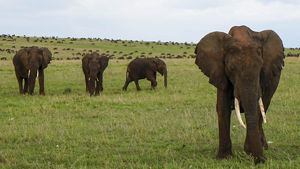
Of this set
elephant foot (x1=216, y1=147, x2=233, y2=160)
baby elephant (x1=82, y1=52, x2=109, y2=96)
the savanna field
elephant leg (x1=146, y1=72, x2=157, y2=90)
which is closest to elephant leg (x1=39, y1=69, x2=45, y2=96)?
the savanna field

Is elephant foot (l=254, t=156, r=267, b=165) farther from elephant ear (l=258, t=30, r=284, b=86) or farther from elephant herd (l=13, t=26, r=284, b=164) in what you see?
elephant ear (l=258, t=30, r=284, b=86)

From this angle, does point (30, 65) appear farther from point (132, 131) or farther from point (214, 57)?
point (214, 57)

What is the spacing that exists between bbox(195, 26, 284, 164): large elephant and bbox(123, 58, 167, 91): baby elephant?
16.5 m

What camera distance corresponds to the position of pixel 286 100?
19938 mm

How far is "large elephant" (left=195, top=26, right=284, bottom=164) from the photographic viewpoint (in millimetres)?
9102

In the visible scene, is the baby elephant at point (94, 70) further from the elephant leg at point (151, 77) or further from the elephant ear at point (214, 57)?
the elephant ear at point (214, 57)

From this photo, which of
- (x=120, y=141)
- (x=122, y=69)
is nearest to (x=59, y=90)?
(x=122, y=69)

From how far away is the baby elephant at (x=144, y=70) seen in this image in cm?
2716

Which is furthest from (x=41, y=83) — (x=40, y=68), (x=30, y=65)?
(x=40, y=68)

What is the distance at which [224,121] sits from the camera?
401 inches

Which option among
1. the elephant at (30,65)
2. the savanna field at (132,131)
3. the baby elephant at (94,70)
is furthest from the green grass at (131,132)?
the baby elephant at (94,70)

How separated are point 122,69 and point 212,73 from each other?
25.5m

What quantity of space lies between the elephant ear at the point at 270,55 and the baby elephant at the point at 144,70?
1662 centimetres

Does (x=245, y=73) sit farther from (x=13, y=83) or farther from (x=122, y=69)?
(x=122, y=69)
